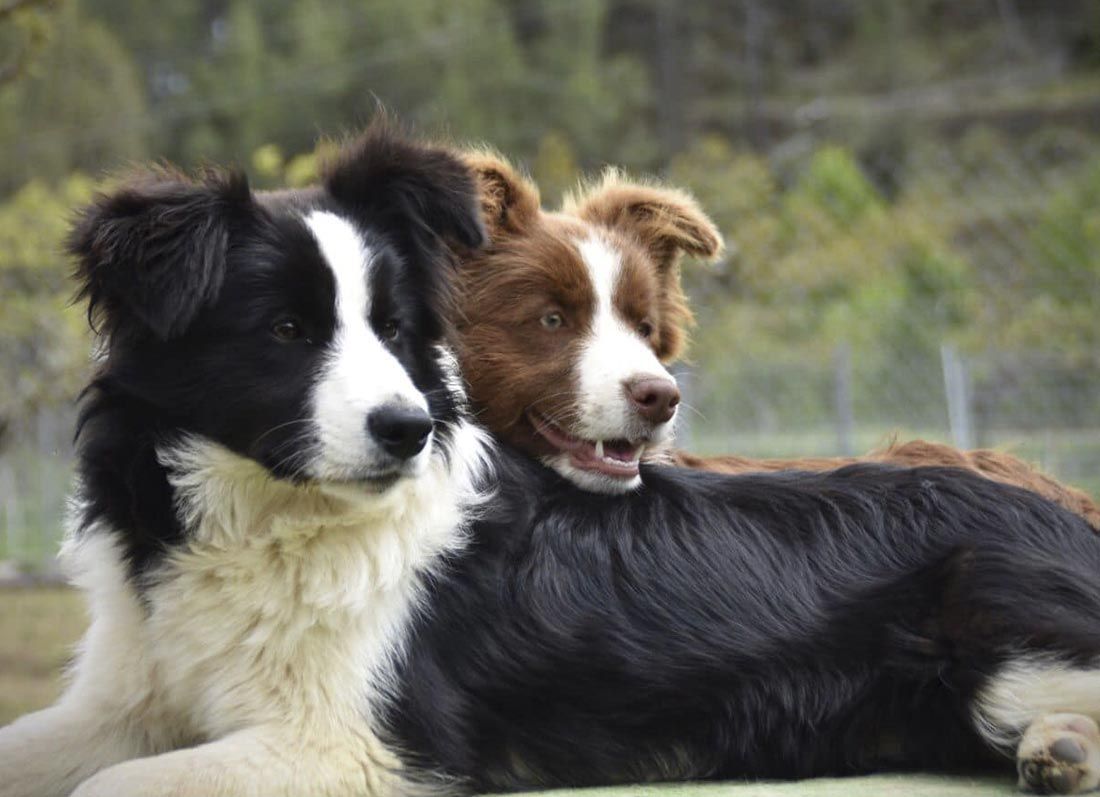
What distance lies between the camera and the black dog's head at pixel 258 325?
3.32 meters

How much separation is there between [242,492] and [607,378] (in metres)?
1.30

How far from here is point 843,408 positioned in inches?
507

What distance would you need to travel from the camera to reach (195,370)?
137 inches

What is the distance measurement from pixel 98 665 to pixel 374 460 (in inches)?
38.8

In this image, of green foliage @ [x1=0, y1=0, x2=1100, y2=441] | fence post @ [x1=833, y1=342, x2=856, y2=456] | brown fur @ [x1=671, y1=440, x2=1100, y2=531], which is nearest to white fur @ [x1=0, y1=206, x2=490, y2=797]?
green foliage @ [x1=0, y1=0, x2=1100, y2=441]

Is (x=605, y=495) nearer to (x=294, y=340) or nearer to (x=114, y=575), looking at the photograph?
(x=294, y=340)

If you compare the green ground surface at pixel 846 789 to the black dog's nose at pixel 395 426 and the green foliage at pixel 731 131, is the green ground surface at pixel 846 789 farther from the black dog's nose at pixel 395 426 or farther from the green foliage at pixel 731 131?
the green foliage at pixel 731 131

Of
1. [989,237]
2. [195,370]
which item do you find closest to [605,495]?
[195,370]

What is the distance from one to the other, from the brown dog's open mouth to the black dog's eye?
1.10m

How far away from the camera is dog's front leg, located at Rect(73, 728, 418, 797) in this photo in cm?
309

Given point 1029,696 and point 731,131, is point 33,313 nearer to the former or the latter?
point 1029,696

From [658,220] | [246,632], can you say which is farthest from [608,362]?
[246,632]

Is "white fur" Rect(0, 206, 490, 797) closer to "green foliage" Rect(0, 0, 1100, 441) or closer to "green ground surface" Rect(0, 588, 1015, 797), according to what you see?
"green ground surface" Rect(0, 588, 1015, 797)

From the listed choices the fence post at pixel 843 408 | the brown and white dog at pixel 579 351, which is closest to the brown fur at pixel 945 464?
the brown and white dog at pixel 579 351
